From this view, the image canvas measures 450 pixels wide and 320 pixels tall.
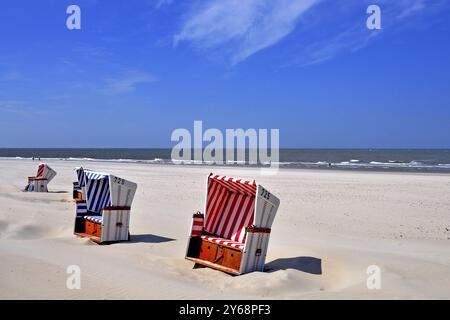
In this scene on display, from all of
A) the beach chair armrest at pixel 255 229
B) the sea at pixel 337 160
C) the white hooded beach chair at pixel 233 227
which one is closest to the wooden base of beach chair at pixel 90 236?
the white hooded beach chair at pixel 233 227

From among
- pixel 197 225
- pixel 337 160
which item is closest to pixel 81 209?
pixel 197 225

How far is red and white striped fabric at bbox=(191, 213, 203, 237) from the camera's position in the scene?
349 inches

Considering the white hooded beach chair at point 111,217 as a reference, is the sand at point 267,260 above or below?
below

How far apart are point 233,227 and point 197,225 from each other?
740 millimetres

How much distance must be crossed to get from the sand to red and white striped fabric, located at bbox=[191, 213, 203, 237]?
572 millimetres

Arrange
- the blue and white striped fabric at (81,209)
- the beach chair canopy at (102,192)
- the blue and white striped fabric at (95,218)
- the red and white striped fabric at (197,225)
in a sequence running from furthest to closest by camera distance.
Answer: the blue and white striped fabric at (81,209) < the blue and white striped fabric at (95,218) < the beach chair canopy at (102,192) < the red and white striped fabric at (197,225)

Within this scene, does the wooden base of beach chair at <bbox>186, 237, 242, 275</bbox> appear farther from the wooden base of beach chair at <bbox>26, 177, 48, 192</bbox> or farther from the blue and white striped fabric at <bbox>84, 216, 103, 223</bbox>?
the wooden base of beach chair at <bbox>26, 177, 48, 192</bbox>

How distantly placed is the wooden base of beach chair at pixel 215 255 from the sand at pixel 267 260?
18 centimetres

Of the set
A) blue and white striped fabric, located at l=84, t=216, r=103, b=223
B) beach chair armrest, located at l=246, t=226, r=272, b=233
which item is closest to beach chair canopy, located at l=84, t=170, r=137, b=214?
blue and white striped fabric, located at l=84, t=216, r=103, b=223

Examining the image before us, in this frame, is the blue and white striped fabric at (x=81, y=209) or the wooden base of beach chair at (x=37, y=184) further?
the wooden base of beach chair at (x=37, y=184)

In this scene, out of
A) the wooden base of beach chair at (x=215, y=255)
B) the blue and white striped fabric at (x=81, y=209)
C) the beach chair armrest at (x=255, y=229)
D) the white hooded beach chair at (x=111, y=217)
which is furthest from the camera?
the blue and white striped fabric at (x=81, y=209)

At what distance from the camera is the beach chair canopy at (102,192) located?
10484 mm

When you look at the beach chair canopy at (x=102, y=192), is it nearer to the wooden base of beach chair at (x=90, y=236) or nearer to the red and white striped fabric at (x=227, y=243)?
the wooden base of beach chair at (x=90, y=236)

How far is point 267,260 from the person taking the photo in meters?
9.20
